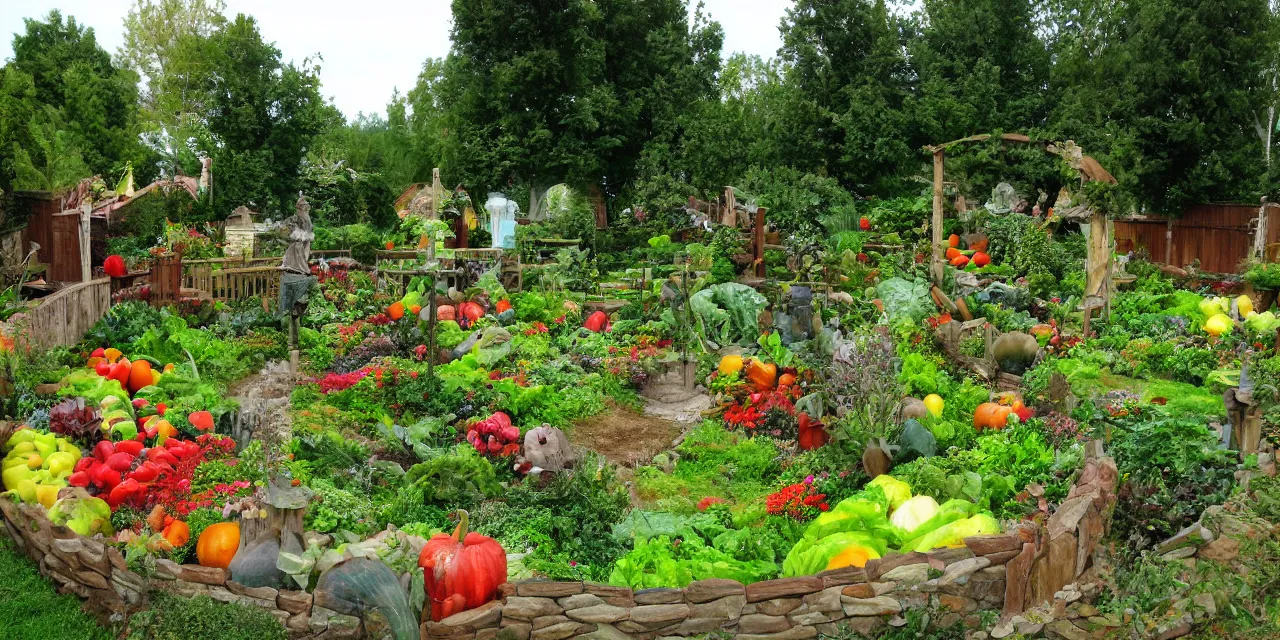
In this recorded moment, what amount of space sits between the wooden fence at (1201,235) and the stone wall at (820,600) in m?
17.5

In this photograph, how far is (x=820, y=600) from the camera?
19.6 feet

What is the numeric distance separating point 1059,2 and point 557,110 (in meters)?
15.8

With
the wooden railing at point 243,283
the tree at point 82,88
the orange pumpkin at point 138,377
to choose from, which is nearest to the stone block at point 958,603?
the orange pumpkin at point 138,377

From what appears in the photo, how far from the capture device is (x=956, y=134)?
2845cm

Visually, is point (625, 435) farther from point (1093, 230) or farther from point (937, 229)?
point (1093, 230)

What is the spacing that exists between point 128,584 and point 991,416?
23.0 ft

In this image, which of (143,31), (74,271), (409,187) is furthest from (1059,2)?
(143,31)

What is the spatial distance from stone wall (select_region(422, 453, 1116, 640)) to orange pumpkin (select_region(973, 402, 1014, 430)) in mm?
3486

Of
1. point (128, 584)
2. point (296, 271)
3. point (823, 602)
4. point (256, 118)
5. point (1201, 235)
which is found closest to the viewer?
point (823, 602)

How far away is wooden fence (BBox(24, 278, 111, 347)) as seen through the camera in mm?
11320

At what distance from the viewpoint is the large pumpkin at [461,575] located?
611cm

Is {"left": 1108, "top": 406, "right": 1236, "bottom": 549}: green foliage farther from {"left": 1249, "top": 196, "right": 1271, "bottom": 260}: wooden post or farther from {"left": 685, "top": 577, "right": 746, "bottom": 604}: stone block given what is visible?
{"left": 1249, "top": 196, "right": 1271, "bottom": 260}: wooden post

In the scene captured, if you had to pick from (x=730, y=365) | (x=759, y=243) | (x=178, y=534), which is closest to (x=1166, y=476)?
(x=730, y=365)

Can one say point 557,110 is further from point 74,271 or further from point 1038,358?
point 1038,358
